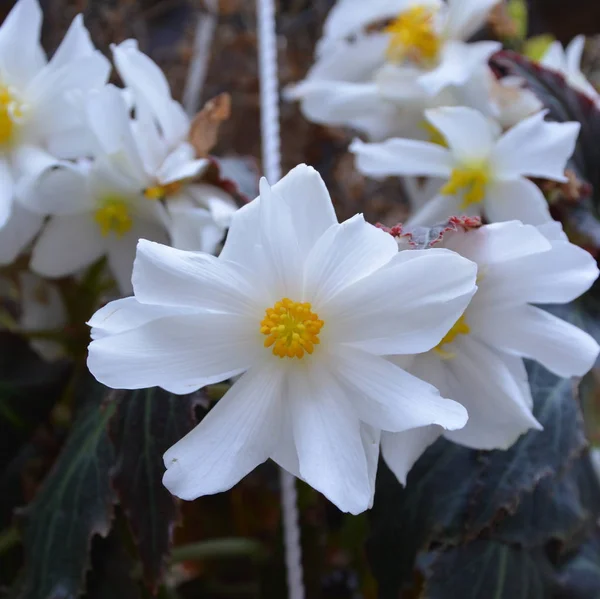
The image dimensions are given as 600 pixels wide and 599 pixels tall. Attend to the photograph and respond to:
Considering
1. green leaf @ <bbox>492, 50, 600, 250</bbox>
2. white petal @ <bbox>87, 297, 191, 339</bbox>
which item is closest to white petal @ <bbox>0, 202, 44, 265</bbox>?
white petal @ <bbox>87, 297, 191, 339</bbox>

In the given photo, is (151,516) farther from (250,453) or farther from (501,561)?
(501,561)

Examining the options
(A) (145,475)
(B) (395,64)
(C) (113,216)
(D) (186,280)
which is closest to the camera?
(D) (186,280)

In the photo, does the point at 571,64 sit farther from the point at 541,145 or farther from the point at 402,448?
the point at 402,448

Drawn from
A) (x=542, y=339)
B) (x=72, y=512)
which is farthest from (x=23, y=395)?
(x=542, y=339)

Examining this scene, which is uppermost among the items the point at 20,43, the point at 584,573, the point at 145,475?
the point at 20,43

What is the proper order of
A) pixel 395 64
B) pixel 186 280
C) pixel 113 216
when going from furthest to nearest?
1. pixel 395 64
2. pixel 113 216
3. pixel 186 280

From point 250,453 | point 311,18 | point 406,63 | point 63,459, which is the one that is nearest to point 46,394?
point 63,459
